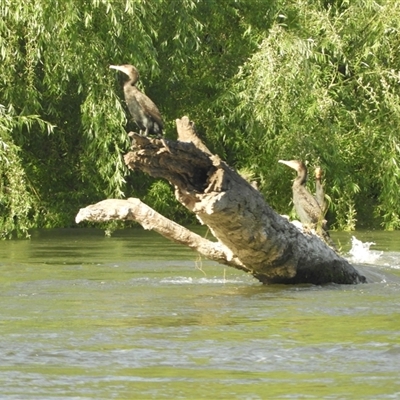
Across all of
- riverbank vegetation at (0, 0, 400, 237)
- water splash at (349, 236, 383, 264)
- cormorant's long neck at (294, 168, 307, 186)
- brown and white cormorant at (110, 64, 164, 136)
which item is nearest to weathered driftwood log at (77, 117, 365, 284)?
brown and white cormorant at (110, 64, 164, 136)

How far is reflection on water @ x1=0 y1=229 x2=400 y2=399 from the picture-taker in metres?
7.22

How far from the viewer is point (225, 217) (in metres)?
10.4

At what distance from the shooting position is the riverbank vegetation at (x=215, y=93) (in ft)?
59.5

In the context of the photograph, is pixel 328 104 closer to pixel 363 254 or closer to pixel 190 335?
pixel 363 254

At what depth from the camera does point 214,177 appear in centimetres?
1016

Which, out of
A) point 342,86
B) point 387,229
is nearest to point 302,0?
point 342,86

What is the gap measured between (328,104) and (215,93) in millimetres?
2819

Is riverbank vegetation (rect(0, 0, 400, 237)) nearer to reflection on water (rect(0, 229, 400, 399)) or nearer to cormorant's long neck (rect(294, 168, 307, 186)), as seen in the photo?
cormorant's long neck (rect(294, 168, 307, 186))

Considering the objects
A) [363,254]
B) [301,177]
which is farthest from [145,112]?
[363,254]

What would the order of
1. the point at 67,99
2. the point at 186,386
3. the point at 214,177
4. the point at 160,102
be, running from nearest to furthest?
the point at 186,386 → the point at 214,177 → the point at 67,99 → the point at 160,102

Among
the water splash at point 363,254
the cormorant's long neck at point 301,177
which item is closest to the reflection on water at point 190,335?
the water splash at point 363,254

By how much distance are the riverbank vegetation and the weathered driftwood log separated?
625 centimetres

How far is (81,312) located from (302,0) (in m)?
13.4

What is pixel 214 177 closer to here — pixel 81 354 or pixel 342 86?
pixel 81 354
